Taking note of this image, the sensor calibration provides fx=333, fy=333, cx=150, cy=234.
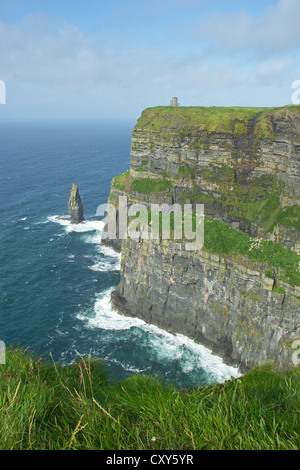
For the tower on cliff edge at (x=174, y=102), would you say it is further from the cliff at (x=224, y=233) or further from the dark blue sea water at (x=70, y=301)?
the dark blue sea water at (x=70, y=301)

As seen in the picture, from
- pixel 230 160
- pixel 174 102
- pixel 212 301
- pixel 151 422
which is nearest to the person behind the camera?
pixel 151 422

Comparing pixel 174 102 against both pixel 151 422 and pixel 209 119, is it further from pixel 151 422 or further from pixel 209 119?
pixel 151 422

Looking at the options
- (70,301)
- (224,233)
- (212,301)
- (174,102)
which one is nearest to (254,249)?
(224,233)

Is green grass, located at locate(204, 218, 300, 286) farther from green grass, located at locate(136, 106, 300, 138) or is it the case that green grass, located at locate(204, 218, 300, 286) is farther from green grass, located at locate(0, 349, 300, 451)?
green grass, located at locate(136, 106, 300, 138)

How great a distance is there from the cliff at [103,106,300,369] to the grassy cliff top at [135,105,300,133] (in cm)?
23

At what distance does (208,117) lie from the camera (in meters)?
71.5

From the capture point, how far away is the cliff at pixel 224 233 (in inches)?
1485

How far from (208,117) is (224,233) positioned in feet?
124

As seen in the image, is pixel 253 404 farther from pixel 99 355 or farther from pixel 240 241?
pixel 99 355

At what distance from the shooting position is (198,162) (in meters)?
70.1

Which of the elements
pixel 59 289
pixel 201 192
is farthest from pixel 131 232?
pixel 201 192

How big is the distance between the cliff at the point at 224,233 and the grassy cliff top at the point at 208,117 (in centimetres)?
23

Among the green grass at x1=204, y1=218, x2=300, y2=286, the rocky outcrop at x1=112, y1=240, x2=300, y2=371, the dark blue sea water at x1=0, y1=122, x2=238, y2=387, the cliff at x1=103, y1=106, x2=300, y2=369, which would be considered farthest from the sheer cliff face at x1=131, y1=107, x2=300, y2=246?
the dark blue sea water at x1=0, y1=122, x2=238, y2=387

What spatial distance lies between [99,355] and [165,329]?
33.7 ft
